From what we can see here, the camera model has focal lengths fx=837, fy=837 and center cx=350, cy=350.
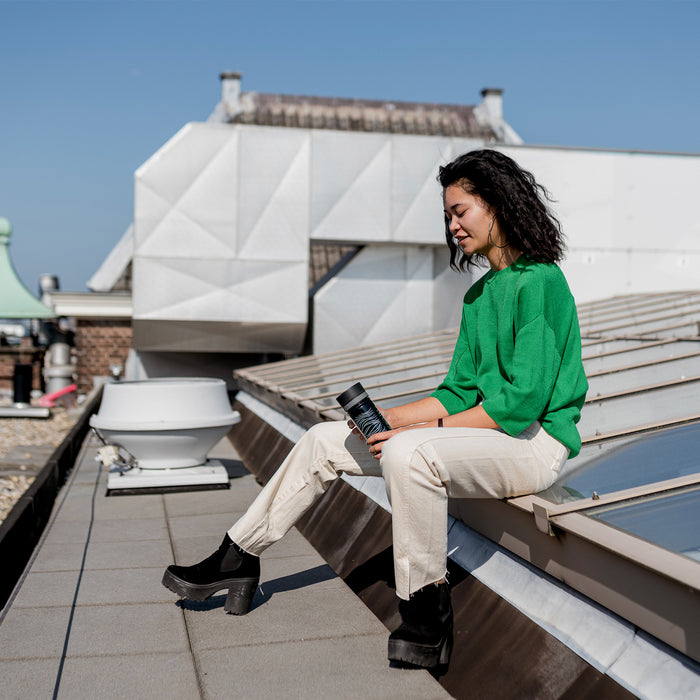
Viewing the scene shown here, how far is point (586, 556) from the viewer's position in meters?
2.09

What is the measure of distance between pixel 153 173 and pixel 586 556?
9.46 m

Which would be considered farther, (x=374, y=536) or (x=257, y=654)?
(x=374, y=536)

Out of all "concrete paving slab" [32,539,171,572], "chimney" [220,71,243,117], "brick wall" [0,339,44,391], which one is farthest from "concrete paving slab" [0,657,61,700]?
"chimney" [220,71,243,117]

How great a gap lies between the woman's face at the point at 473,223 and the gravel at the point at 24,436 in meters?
4.57

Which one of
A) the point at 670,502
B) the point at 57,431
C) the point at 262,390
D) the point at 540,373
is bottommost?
the point at 57,431

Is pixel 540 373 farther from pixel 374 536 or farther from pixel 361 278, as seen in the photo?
pixel 361 278

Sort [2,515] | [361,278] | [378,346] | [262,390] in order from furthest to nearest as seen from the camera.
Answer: [361,278], [378,346], [262,390], [2,515]

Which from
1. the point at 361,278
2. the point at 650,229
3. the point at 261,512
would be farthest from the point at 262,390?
the point at 650,229

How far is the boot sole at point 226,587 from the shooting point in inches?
110

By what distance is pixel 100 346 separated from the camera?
15.3 meters

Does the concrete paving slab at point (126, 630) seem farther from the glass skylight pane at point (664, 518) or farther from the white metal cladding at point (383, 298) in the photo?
the white metal cladding at point (383, 298)

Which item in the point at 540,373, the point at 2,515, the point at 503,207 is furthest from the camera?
the point at 2,515

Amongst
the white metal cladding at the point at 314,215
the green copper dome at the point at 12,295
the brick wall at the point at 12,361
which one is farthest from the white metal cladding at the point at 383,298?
the brick wall at the point at 12,361

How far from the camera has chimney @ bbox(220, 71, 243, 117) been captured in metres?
20.0
